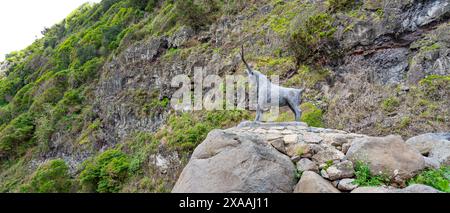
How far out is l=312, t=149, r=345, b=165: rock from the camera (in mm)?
5352

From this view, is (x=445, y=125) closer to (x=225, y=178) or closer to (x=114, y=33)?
(x=225, y=178)

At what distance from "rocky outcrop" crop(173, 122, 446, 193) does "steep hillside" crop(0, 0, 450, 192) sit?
14.3 ft

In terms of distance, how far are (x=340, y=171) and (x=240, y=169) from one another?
4.65 feet

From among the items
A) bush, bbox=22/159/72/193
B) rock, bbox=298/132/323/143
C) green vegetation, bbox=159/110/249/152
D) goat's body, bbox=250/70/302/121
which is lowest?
bush, bbox=22/159/72/193

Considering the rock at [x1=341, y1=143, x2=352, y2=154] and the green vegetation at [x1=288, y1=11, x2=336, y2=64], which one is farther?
the green vegetation at [x1=288, y1=11, x2=336, y2=64]

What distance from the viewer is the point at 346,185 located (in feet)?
15.8

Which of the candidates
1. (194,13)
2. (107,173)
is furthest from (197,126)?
(194,13)

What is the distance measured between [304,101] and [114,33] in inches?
1133

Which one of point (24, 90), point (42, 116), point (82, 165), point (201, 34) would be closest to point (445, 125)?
point (201, 34)

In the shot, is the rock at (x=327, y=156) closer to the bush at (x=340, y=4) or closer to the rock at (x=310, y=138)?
the rock at (x=310, y=138)

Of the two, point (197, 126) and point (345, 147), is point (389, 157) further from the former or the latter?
point (197, 126)

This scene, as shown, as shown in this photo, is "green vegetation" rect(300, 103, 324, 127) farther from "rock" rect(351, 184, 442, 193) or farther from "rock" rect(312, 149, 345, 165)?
"rock" rect(351, 184, 442, 193)

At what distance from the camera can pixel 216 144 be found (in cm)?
575

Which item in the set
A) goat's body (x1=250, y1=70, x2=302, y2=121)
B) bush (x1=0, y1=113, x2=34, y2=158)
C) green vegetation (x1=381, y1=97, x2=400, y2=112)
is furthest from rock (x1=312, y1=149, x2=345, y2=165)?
bush (x1=0, y1=113, x2=34, y2=158)
